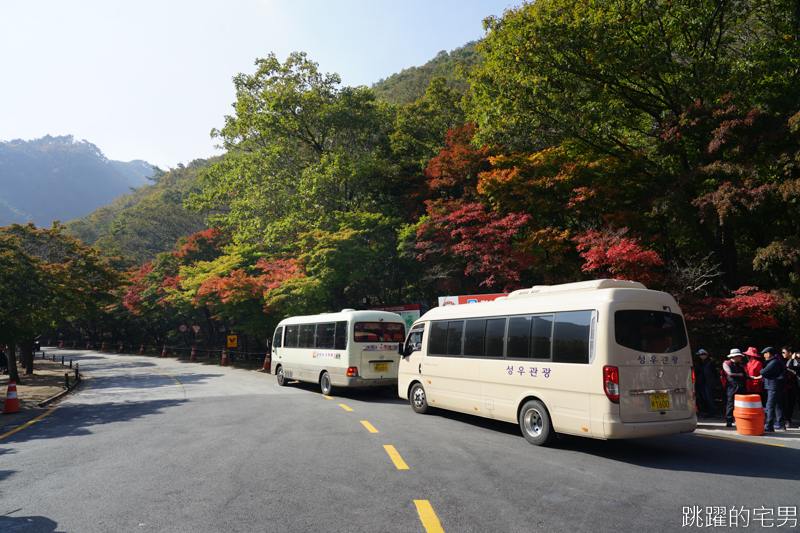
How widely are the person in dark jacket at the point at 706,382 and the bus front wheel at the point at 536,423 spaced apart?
18.0 ft

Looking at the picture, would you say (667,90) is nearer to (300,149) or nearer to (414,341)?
(414,341)

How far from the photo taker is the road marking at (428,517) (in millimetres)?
4477

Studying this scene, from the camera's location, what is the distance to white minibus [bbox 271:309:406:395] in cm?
1441

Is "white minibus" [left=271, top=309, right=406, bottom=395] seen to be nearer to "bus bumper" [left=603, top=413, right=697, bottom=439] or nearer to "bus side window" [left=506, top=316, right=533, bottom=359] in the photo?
"bus side window" [left=506, top=316, right=533, bottom=359]

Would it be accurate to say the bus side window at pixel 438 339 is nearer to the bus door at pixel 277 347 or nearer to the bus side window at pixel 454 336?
the bus side window at pixel 454 336

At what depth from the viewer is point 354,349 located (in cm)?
1438

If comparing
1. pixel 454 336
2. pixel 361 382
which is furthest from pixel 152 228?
pixel 454 336

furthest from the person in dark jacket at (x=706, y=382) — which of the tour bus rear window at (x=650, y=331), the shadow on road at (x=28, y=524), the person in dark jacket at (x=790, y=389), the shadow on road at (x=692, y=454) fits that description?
the shadow on road at (x=28, y=524)

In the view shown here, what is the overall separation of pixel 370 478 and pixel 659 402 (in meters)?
4.44

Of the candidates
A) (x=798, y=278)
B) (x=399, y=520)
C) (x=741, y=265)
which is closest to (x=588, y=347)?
(x=399, y=520)

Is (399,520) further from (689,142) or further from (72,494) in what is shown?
(689,142)

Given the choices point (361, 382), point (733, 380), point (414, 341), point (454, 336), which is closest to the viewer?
point (733, 380)

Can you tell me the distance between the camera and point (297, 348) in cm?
1780

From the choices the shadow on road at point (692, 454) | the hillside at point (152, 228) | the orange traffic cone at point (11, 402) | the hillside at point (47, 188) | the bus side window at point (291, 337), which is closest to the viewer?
the shadow on road at point (692, 454)
